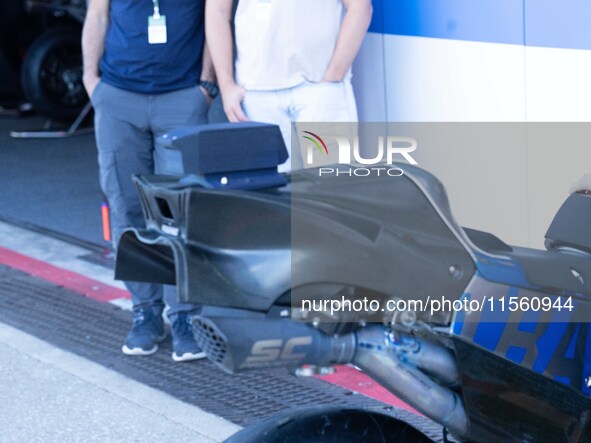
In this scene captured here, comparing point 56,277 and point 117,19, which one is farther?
point 56,277

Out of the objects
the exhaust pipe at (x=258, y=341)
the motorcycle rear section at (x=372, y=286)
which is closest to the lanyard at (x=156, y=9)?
the motorcycle rear section at (x=372, y=286)

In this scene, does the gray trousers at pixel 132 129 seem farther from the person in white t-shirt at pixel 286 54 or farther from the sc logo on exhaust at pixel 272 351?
the sc logo on exhaust at pixel 272 351

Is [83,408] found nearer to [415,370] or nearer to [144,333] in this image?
[144,333]

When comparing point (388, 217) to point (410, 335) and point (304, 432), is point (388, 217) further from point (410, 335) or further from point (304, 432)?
point (304, 432)

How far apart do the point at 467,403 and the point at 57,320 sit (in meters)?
3.79

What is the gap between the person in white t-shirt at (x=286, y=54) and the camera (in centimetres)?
459

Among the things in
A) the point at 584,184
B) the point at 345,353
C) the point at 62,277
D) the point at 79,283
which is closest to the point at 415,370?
the point at 345,353

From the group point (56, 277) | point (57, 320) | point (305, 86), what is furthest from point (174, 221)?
point (56, 277)

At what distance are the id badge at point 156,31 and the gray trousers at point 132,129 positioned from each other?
0.23 metres

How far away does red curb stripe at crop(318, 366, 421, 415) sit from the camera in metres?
4.48

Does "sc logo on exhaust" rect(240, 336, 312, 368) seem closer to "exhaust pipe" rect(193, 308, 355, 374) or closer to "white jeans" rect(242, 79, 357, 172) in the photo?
"exhaust pipe" rect(193, 308, 355, 374)

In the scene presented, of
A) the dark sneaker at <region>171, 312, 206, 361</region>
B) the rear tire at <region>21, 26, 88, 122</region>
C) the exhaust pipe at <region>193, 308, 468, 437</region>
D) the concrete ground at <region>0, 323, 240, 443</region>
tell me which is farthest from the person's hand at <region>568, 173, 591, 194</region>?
the rear tire at <region>21, 26, 88, 122</region>

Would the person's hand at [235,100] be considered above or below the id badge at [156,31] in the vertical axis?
below

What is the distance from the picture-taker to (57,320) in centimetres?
574
